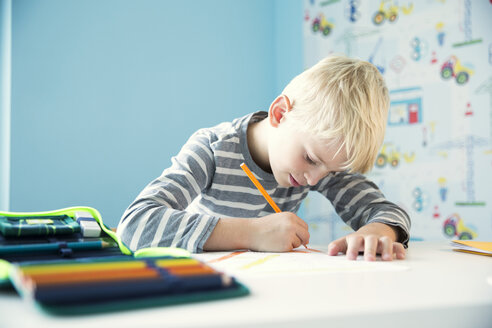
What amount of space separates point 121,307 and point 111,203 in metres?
1.65

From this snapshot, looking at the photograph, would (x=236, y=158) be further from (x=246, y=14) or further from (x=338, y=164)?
(x=246, y=14)

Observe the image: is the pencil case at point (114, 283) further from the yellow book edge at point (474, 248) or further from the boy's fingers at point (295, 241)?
the yellow book edge at point (474, 248)

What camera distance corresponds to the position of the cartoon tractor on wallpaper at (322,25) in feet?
7.10

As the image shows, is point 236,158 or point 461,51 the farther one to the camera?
point 461,51

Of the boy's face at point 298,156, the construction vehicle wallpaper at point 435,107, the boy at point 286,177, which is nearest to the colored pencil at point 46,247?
the boy at point 286,177

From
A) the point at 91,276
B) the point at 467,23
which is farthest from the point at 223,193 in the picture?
the point at 467,23

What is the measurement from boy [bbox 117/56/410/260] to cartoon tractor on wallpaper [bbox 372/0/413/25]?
1133 mm

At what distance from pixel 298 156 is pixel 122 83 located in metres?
1.29

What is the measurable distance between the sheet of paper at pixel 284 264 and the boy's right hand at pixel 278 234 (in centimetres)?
3

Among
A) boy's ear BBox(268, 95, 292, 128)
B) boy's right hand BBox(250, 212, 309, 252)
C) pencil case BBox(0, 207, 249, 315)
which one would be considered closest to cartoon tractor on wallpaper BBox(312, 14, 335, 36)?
boy's ear BBox(268, 95, 292, 128)

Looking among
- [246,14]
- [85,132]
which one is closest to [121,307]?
[85,132]

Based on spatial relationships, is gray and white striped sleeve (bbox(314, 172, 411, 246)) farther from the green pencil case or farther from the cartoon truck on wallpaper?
the cartoon truck on wallpaper

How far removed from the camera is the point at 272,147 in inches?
35.4

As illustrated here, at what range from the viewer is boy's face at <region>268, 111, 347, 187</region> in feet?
2.57
